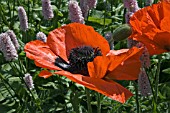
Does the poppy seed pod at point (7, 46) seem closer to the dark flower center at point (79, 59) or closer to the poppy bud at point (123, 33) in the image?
the dark flower center at point (79, 59)

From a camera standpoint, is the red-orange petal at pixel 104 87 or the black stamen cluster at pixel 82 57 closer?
the red-orange petal at pixel 104 87

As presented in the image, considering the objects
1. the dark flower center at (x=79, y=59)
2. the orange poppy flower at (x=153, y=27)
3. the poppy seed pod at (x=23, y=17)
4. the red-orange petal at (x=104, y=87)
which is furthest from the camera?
the poppy seed pod at (x=23, y=17)

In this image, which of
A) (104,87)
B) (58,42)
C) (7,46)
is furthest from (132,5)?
(104,87)

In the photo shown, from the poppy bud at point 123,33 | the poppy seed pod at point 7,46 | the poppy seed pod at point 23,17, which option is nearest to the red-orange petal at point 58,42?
the poppy bud at point 123,33

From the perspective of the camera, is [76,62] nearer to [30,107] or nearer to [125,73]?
[125,73]

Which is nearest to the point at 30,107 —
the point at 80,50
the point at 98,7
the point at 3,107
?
the point at 3,107

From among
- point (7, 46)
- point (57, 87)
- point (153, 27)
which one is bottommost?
point (57, 87)

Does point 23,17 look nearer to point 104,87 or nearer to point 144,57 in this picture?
point 144,57
